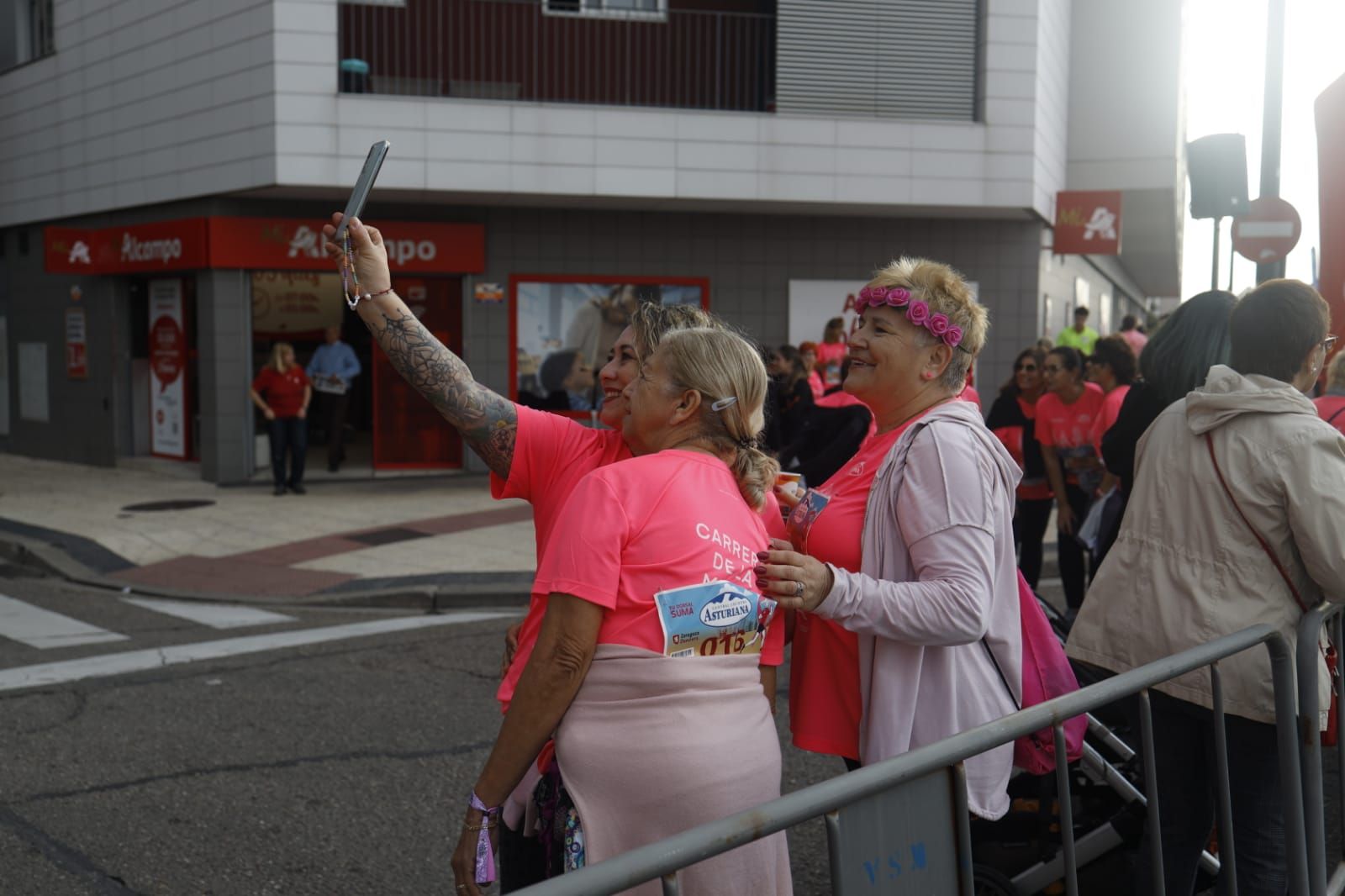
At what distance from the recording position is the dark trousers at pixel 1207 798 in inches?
118

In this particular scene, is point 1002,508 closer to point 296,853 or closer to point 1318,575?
point 1318,575

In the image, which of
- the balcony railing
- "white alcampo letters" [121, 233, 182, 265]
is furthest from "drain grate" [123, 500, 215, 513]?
the balcony railing

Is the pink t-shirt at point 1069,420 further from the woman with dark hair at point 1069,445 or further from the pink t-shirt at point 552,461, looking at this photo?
the pink t-shirt at point 552,461

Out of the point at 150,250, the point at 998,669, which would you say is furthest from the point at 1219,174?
the point at 150,250

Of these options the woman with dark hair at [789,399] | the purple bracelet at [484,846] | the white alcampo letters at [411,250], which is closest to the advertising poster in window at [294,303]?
the white alcampo letters at [411,250]

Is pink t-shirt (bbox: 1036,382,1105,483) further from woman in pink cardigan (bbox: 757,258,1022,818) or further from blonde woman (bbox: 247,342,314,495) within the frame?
blonde woman (bbox: 247,342,314,495)

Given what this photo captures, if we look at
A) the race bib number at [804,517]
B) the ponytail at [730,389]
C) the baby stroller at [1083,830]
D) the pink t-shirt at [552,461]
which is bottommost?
the baby stroller at [1083,830]

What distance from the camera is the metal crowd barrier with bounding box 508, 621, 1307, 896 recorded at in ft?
5.57

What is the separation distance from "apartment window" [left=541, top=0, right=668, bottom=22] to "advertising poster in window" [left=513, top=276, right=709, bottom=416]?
11.5 ft

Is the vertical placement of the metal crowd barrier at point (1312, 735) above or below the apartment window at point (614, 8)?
below

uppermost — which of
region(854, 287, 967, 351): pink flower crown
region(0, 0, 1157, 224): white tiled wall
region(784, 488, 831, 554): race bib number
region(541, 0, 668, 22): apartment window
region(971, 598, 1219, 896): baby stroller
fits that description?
region(541, 0, 668, 22): apartment window

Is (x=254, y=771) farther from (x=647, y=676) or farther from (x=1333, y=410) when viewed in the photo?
(x=1333, y=410)

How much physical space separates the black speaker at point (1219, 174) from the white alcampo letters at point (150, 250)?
11.8 metres

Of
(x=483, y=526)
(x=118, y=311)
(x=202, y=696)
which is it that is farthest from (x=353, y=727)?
(x=118, y=311)
